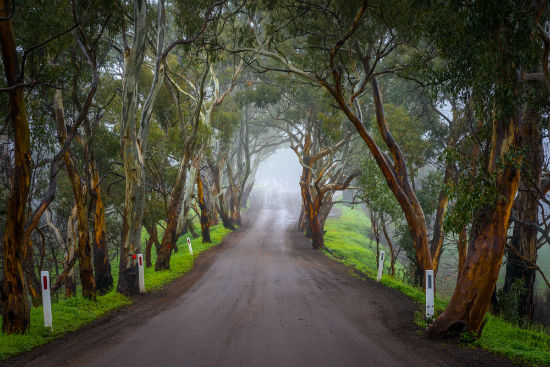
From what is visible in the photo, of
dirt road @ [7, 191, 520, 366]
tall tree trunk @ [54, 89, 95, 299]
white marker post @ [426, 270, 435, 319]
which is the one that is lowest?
dirt road @ [7, 191, 520, 366]

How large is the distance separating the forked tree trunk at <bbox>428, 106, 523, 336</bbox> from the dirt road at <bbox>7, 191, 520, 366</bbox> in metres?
0.49

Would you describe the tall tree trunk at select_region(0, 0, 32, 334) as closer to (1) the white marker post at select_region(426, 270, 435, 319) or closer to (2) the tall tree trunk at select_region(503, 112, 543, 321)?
(1) the white marker post at select_region(426, 270, 435, 319)

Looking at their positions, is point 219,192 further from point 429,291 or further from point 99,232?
point 429,291

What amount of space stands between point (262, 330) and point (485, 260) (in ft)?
12.3

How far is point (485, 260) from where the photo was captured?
671 centimetres

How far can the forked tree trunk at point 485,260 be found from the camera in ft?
21.9

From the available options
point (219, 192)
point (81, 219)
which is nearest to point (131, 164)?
point (81, 219)

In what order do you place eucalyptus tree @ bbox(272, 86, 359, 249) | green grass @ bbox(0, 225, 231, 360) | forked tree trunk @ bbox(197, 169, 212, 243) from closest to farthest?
green grass @ bbox(0, 225, 231, 360)
eucalyptus tree @ bbox(272, 86, 359, 249)
forked tree trunk @ bbox(197, 169, 212, 243)

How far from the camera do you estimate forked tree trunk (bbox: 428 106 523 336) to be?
667cm

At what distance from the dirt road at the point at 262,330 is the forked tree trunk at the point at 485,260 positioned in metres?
0.49

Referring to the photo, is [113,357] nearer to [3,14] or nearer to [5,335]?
[5,335]

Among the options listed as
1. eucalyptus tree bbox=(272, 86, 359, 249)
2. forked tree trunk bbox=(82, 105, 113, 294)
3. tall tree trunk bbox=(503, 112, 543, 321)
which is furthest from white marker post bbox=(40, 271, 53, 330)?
eucalyptus tree bbox=(272, 86, 359, 249)

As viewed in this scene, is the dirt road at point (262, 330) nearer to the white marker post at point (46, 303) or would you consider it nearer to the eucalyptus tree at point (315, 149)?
the white marker post at point (46, 303)

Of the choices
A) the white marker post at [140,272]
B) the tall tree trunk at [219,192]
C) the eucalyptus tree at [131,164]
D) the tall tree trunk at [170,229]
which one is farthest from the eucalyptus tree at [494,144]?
the tall tree trunk at [219,192]
